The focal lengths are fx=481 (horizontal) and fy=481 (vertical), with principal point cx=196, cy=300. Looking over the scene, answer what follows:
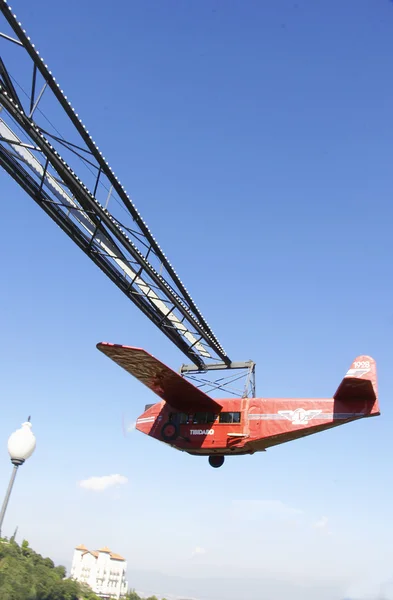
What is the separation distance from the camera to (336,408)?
20094 millimetres

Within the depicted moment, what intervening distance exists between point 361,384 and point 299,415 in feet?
10.3

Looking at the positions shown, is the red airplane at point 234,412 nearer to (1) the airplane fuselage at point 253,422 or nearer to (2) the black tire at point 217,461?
(1) the airplane fuselage at point 253,422

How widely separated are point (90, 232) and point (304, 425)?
12.0 m

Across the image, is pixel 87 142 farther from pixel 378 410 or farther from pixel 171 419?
pixel 378 410

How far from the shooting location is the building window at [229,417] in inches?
841

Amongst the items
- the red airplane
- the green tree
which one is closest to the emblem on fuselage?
the red airplane

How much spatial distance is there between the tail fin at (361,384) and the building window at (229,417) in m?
4.34

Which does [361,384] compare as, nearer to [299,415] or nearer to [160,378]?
[299,415]

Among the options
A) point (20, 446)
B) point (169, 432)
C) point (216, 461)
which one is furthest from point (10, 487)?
point (216, 461)

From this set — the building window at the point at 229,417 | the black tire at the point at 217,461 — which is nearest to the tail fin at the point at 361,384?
the building window at the point at 229,417

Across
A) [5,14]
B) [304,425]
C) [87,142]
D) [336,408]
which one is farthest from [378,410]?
[5,14]

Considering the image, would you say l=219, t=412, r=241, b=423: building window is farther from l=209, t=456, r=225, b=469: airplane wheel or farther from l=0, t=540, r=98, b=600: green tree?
l=0, t=540, r=98, b=600: green tree

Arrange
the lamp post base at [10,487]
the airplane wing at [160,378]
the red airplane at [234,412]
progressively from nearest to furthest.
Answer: the lamp post base at [10,487] < the airplane wing at [160,378] < the red airplane at [234,412]

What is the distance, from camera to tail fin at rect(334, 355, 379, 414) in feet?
62.5
